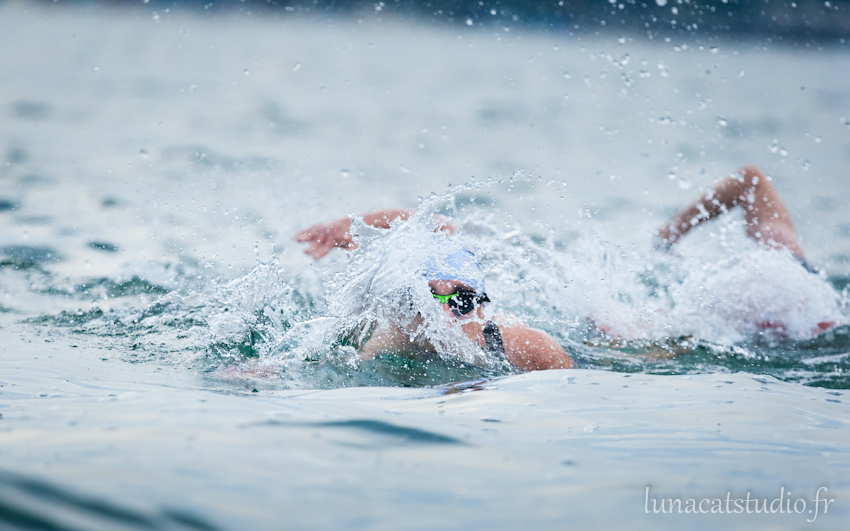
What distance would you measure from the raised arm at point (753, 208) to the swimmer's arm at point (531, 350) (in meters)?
2.14

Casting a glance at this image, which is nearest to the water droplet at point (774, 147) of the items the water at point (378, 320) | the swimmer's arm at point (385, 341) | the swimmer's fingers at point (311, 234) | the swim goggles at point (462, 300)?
the water at point (378, 320)

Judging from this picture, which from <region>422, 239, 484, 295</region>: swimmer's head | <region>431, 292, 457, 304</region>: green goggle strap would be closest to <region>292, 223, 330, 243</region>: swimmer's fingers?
<region>422, 239, 484, 295</region>: swimmer's head

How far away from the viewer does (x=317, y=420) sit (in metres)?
2.76

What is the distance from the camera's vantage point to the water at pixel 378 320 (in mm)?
2143

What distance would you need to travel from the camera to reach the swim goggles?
4.50m

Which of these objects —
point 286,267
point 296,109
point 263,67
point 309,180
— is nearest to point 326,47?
point 263,67

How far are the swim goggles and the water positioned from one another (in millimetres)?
131

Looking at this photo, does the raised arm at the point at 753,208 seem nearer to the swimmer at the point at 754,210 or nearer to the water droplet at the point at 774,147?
the swimmer at the point at 754,210

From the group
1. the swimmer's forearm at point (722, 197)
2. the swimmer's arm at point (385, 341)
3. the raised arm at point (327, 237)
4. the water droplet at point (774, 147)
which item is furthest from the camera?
the water droplet at point (774, 147)

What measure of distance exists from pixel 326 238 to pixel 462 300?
39.7 inches

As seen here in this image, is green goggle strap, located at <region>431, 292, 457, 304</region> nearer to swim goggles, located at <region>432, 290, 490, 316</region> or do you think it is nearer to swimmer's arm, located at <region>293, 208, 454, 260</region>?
swim goggles, located at <region>432, 290, 490, 316</region>

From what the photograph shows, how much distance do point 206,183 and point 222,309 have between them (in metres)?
5.15

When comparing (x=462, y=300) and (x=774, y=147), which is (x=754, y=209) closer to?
(x=462, y=300)

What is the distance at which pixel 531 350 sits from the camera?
443 centimetres
